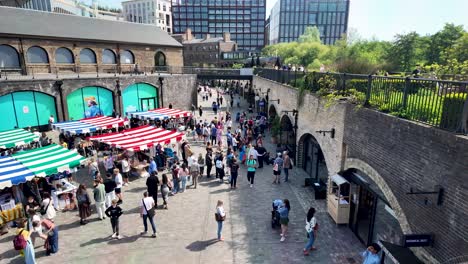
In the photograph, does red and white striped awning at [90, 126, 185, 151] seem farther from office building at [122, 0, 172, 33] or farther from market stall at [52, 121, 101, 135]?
office building at [122, 0, 172, 33]

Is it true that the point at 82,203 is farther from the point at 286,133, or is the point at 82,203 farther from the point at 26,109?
the point at 26,109

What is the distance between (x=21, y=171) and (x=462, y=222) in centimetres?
1218

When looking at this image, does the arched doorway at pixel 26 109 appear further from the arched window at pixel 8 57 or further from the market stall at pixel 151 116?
the market stall at pixel 151 116

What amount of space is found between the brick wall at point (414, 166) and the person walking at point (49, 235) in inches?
357

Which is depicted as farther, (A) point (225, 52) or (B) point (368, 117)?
(A) point (225, 52)

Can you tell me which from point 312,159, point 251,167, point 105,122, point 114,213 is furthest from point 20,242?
point 312,159

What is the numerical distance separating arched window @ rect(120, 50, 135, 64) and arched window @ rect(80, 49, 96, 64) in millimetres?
3040

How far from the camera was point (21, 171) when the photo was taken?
9.55 metres

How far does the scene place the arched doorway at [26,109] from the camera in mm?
19000

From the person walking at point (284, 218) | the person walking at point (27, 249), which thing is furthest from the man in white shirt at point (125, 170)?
the person walking at point (284, 218)

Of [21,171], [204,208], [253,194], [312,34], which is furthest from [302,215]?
[312,34]

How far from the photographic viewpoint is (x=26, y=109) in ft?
65.0

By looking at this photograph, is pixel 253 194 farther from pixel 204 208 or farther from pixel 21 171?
pixel 21 171

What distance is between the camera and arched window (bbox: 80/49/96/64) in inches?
1096
